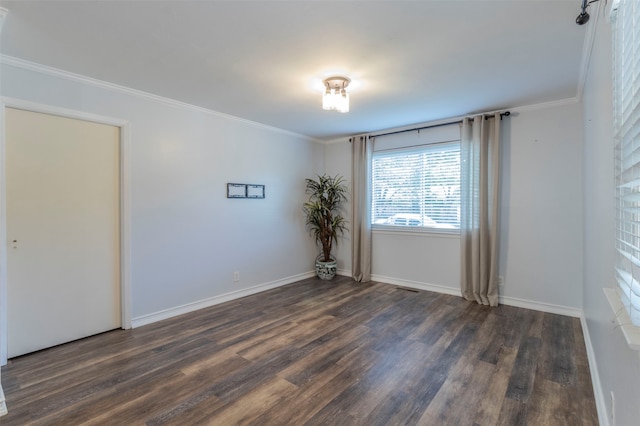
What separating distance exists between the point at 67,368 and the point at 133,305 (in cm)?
83

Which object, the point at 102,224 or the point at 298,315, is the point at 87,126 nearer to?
the point at 102,224

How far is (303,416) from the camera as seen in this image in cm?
182

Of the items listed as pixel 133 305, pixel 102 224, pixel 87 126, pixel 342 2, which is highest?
pixel 342 2

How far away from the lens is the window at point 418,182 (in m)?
4.25

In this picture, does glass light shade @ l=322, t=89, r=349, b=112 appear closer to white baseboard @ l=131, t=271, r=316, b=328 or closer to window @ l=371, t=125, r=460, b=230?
window @ l=371, t=125, r=460, b=230

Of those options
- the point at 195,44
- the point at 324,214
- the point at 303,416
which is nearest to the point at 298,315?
the point at 303,416

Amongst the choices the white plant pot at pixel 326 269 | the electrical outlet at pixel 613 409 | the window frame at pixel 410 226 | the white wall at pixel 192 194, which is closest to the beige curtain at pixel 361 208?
the window frame at pixel 410 226

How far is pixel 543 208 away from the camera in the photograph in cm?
355

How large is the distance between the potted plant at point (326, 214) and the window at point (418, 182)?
24.9 inches

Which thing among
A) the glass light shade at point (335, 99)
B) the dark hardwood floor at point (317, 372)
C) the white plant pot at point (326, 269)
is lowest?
the dark hardwood floor at point (317, 372)

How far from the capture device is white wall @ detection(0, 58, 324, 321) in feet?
9.80

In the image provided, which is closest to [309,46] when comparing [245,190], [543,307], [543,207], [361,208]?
[245,190]

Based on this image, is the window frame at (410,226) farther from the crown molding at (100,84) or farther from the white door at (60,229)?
the white door at (60,229)

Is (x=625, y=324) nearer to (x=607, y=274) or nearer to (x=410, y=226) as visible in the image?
(x=607, y=274)
